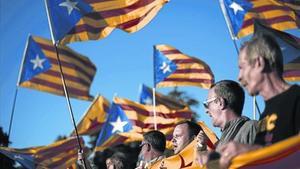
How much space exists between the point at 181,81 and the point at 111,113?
7.85 feet

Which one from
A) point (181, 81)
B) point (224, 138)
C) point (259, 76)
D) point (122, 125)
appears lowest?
point (122, 125)

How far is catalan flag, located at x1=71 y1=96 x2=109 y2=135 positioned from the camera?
62.2ft

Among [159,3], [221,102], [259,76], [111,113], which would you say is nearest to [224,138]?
[221,102]

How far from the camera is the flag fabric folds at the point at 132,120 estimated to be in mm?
16203

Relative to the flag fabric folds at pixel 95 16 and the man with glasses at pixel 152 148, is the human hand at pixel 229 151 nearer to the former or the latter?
the man with glasses at pixel 152 148

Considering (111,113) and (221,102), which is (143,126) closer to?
(111,113)

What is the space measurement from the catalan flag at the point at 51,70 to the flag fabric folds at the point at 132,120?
3.23 feet

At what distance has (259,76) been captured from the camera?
2875 millimetres

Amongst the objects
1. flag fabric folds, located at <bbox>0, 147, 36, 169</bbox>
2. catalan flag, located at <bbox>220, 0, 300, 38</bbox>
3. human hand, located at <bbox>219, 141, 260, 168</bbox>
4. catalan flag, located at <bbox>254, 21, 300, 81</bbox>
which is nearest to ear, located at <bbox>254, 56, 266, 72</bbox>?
human hand, located at <bbox>219, 141, 260, 168</bbox>

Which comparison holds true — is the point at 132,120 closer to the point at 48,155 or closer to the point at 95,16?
the point at 48,155

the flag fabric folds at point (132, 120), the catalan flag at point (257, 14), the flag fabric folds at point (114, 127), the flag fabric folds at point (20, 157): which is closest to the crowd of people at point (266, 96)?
the catalan flag at point (257, 14)

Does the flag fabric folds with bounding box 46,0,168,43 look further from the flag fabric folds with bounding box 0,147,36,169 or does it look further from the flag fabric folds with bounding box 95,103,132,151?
the flag fabric folds with bounding box 95,103,132,151

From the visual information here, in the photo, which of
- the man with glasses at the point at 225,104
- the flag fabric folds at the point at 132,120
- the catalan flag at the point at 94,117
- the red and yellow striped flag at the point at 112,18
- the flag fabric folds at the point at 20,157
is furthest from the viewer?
the catalan flag at the point at 94,117

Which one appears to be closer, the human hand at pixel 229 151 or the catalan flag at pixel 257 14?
the human hand at pixel 229 151
